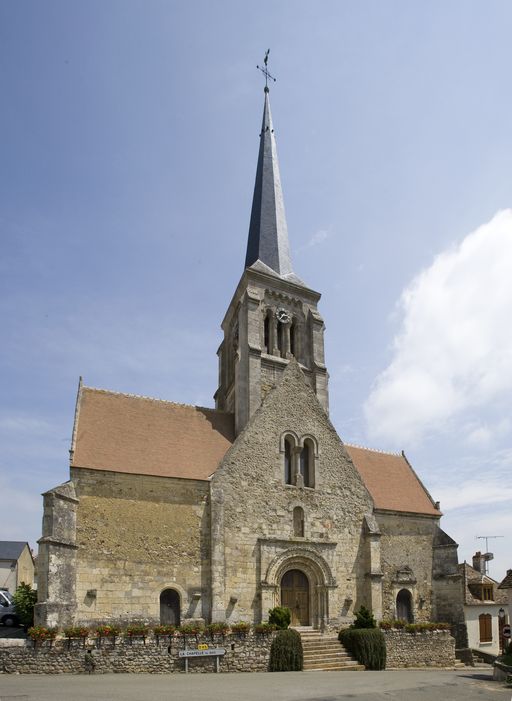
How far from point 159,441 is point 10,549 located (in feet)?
124

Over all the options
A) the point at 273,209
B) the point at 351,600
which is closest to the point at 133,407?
the point at 351,600

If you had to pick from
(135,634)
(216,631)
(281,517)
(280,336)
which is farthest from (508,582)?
(280,336)

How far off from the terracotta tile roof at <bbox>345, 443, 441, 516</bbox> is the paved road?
9.62 metres

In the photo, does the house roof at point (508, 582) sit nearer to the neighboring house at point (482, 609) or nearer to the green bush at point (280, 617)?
the neighboring house at point (482, 609)

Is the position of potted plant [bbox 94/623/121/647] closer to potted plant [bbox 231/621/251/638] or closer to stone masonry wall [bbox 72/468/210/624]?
stone masonry wall [bbox 72/468/210/624]

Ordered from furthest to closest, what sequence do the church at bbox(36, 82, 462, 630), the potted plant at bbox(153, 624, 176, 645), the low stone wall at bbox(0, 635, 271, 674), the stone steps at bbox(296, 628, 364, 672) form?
the church at bbox(36, 82, 462, 630) → the stone steps at bbox(296, 628, 364, 672) → the potted plant at bbox(153, 624, 176, 645) → the low stone wall at bbox(0, 635, 271, 674)

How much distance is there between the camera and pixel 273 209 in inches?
1251

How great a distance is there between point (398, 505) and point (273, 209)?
54.4 feet

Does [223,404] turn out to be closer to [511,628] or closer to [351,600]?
[351,600]

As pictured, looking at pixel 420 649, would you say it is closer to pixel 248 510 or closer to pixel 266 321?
pixel 248 510

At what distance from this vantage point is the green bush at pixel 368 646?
64.8 ft

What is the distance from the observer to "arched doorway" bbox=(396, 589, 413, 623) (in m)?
25.1

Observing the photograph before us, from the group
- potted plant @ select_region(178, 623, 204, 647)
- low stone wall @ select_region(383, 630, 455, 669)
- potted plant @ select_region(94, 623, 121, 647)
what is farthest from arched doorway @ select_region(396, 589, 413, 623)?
potted plant @ select_region(94, 623, 121, 647)

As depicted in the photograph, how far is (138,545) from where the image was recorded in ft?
67.6
